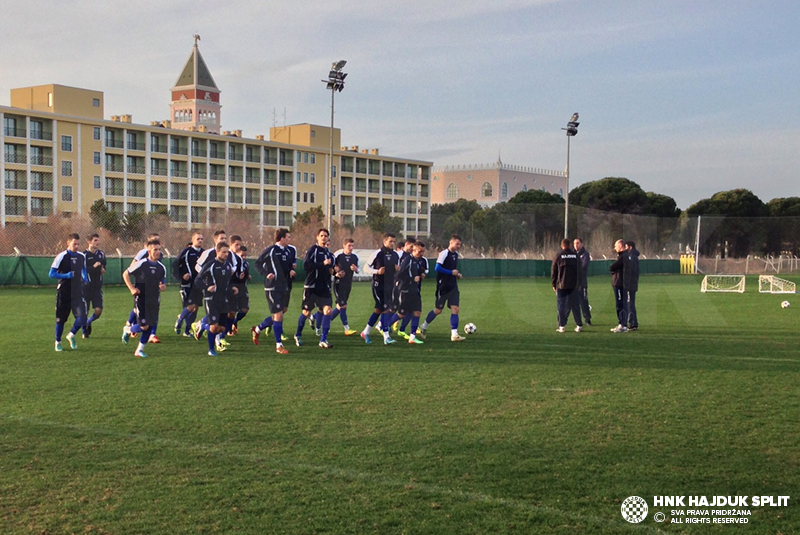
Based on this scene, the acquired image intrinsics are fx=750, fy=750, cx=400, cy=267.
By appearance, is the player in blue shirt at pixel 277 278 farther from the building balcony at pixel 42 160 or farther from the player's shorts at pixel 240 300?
the building balcony at pixel 42 160

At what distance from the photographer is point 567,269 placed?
593 inches

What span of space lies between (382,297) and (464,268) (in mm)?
25635

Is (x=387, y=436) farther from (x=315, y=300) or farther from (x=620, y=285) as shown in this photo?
(x=620, y=285)

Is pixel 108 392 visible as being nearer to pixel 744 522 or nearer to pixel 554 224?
pixel 744 522

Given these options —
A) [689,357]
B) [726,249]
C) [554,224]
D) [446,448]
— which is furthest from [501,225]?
[446,448]

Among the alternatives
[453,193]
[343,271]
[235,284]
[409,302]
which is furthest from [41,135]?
[453,193]

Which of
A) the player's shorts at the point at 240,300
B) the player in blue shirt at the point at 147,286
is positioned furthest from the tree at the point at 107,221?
the player in blue shirt at the point at 147,286

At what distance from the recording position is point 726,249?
50.1 metres

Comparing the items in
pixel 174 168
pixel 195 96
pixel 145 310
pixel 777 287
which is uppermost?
pixel 195 96

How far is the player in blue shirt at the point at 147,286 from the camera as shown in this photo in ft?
37.8

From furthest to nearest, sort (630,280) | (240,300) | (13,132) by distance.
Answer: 1. (13,132)
2. (630,280)
3. (240,300)

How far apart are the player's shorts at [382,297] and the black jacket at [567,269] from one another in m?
3.81

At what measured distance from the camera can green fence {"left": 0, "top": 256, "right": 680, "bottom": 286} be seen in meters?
26.4

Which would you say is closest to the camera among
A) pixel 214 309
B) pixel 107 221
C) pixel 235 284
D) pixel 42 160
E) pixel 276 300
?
pixel 214 309
